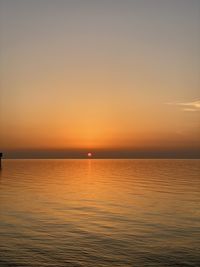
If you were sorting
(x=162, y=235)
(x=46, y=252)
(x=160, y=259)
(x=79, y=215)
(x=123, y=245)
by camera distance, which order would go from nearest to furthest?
1. (x=160, y=259)
2. (x=46, y=252)
3. (x=123, y=245)
4. (x=162, y=235)
5. (x=79, y=215)

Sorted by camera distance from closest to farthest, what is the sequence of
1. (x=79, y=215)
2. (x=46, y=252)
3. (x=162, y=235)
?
(x=46, y=252), (x=162, y=235), (x=79, y=215)

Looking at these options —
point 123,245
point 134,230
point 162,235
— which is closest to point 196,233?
point 162,235

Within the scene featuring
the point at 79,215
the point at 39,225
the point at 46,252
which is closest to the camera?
the point at 46,252

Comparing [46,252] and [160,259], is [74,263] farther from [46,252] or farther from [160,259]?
[160,259]

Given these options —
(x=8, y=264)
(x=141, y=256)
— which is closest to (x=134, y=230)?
(x=141, y=256)

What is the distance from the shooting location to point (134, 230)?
28016mm

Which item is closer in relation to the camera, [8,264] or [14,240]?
[8,264]

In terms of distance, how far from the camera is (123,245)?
23.2 m

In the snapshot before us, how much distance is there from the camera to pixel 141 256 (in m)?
20.6

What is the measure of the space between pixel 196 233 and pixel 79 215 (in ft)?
42.4

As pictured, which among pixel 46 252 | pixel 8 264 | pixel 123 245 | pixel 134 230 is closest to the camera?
pixel 8 264

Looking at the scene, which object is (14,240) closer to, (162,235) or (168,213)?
(162,235)

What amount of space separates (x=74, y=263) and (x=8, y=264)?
3.71 metres

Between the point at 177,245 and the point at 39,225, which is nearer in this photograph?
the point at 177,245
